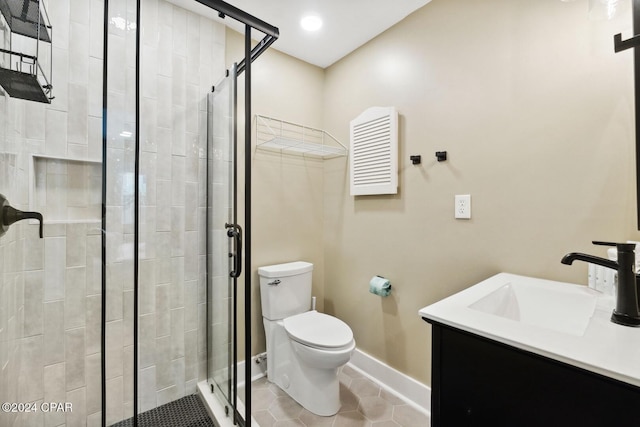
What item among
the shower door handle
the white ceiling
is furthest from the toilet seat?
the white ceiling

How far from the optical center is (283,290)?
1.98 metres

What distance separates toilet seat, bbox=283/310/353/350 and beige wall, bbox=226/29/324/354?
396 mm

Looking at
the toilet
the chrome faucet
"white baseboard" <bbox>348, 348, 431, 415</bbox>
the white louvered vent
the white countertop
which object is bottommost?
"white baseboard" <bbox>348, 348, 431, 415</bbox>

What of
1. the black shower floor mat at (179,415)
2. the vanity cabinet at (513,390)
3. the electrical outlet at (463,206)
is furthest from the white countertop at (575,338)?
the black shower floor mat at (179,415)

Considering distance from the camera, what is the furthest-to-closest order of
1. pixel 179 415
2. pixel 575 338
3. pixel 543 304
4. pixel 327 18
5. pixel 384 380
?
1. pixel 384 380
2. pixel 327 18
3. pixel 179 415
4. pixel 543 304
5. pixel 575 338

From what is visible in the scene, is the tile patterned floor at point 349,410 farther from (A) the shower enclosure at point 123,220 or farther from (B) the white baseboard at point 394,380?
(A) the shower enclosure at point 123,220

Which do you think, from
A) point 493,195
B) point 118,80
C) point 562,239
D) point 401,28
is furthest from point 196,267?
point 401,28

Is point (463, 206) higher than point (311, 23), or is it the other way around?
point (311, 23)

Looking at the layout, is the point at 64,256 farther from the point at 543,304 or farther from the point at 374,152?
the point at 543,304

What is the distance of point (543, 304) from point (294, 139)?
1847 millimetres

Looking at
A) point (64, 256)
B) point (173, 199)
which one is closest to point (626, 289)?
point (173, 199)

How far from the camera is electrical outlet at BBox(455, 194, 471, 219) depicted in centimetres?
154

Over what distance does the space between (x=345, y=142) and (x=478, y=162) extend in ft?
3.40

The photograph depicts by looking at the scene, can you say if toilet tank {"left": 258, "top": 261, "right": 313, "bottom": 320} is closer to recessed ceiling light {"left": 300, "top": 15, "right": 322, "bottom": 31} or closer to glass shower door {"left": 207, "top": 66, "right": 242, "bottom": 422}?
glass shower door {"left": 207, "top": 66, "right": 242, "bottom": 422}
